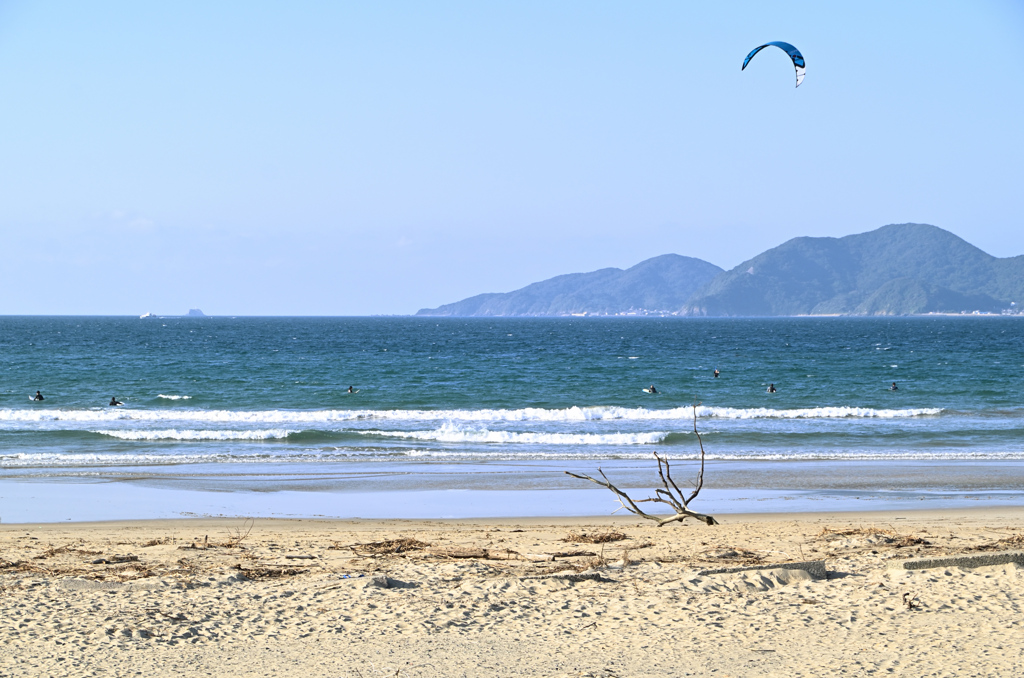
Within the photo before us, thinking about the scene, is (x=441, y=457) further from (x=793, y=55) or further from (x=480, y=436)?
(x=793, y=55)

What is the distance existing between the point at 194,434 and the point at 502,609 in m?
19.0

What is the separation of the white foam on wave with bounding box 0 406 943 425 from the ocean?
0.13m

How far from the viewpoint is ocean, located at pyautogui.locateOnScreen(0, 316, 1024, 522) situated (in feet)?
49.8

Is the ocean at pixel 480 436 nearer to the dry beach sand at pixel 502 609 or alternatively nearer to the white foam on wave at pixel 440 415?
the white foam on wave at pixel 440 415

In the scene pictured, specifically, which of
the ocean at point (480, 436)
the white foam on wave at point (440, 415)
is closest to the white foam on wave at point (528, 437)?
the ocean at point (480, 436)

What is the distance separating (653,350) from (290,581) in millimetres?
64727

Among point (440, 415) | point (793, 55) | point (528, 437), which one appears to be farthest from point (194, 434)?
point (793, 55)

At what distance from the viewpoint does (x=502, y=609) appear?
723cm

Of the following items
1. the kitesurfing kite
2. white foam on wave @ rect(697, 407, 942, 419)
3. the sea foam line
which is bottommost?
the sea foam line

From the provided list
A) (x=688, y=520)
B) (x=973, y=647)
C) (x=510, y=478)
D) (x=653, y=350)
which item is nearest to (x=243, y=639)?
(x=973, y=647)

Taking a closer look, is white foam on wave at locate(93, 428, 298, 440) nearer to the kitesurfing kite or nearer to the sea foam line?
the sea foam line

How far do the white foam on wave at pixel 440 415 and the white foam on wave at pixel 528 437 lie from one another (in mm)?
3952

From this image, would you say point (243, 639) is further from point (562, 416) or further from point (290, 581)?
point (562, 416)

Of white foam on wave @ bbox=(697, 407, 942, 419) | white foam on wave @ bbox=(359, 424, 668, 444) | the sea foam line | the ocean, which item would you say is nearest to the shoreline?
the ocean
